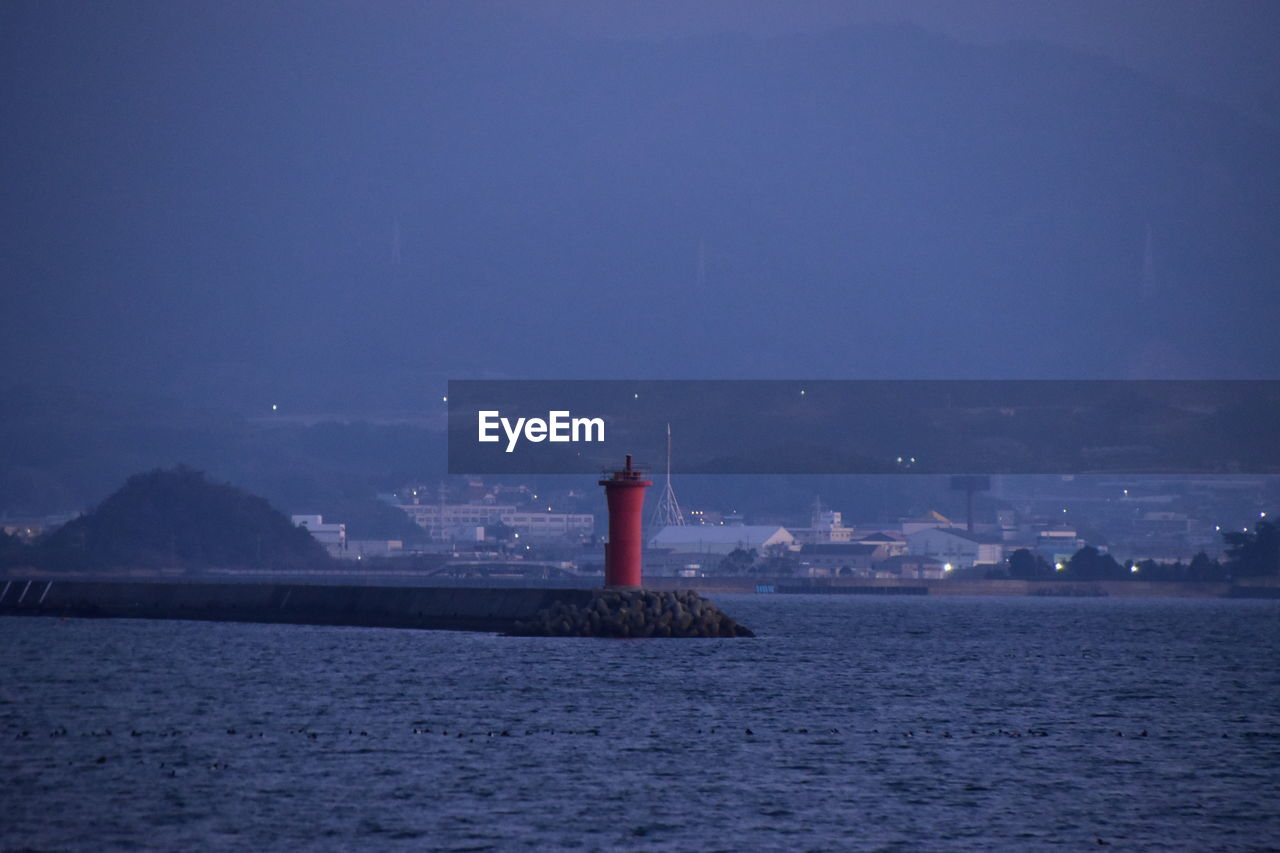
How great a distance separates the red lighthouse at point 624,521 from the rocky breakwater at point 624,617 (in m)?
1.17

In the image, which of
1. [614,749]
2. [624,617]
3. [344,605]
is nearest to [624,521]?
[624,617]

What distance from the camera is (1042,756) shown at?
38.9 meters

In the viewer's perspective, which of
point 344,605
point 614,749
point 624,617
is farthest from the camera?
point 344,605

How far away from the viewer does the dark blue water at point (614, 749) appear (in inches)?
1141

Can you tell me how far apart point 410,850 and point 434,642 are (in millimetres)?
45100

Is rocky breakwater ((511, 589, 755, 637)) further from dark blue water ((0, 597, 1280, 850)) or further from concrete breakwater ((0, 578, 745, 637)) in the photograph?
dark blue water ((0, 597, 1280, 850))

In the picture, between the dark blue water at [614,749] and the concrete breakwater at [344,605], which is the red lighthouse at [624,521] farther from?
the dark blue water at [614,749]

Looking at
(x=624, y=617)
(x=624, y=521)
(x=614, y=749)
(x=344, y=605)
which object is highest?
(x=624, y=521)

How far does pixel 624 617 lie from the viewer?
6619cm

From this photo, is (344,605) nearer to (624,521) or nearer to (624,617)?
(624,617)

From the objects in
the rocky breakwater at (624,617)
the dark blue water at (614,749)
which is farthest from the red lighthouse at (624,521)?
the dark blue water at (614,749)

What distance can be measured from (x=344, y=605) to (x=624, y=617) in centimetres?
1673

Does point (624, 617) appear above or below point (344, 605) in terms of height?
below

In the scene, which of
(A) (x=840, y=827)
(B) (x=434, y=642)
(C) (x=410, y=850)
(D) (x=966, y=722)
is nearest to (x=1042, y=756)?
(D) (x=966, y=722)
